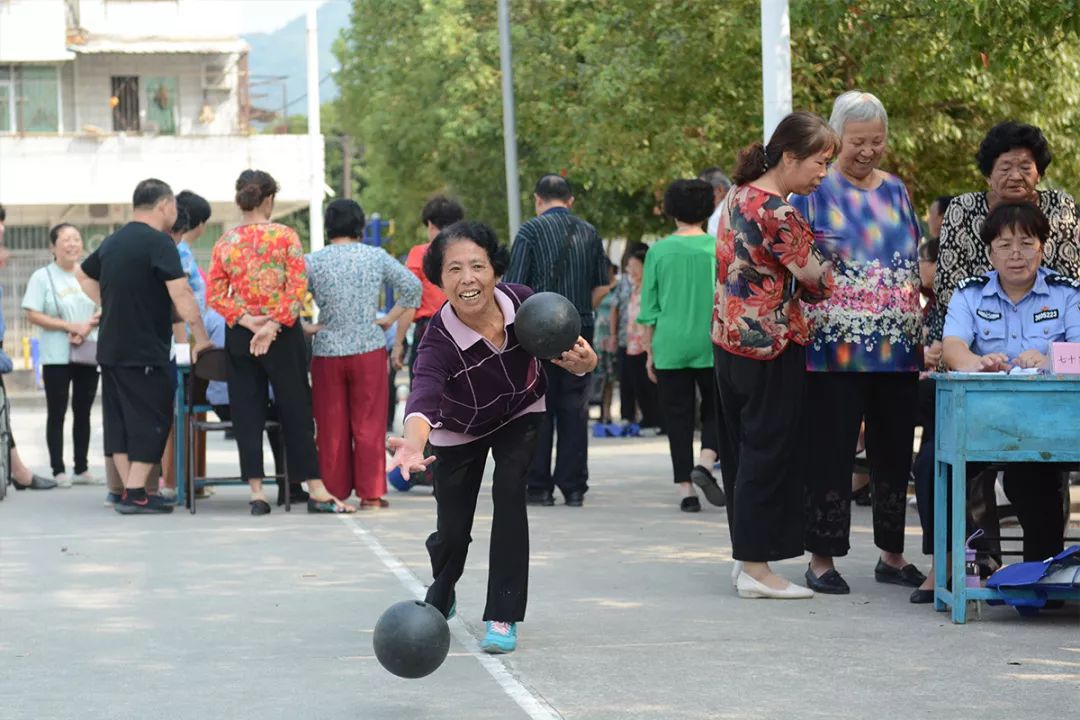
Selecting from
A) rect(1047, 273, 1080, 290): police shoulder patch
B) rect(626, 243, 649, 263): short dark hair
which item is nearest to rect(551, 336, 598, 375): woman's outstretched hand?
rect(1047, 273, 1080, 290): police shoulder patch

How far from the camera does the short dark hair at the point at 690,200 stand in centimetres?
1284

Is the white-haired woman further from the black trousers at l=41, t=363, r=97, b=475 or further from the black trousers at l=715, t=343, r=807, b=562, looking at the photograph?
the black trousers at l=41, t=363, r=97, b=475

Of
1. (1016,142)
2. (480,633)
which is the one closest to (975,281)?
(1016,142)

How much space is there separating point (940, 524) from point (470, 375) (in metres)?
2.28

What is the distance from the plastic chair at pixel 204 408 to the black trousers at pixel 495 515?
550cm

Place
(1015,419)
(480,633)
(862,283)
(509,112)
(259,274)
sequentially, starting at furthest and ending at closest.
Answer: (509,112) → (259,274) → (862,283) → (480,633) → (1015,419)

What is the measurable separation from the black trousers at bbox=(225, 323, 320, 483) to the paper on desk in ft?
2.67

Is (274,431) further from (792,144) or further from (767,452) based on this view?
(792,144)

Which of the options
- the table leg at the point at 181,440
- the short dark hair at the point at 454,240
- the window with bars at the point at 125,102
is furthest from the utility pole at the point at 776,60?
the window with bars at the point at 125,102

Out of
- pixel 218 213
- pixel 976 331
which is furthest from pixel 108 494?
pixel 218 213

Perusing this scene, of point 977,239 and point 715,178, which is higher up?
point 715,178

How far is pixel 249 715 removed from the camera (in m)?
6.57

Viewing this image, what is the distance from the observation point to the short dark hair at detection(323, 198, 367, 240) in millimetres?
13312

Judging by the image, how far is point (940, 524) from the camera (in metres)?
8.41
